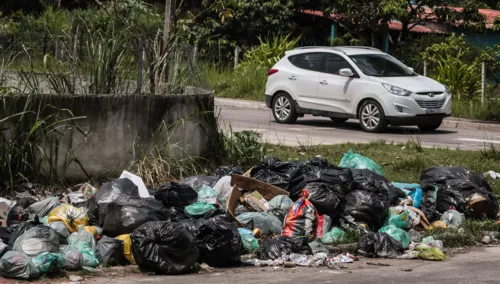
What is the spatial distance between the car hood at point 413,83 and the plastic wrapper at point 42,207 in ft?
38.5

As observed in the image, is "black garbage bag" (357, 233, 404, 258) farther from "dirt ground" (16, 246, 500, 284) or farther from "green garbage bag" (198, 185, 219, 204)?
"green garbage bag" (198, 185, 219, 204)

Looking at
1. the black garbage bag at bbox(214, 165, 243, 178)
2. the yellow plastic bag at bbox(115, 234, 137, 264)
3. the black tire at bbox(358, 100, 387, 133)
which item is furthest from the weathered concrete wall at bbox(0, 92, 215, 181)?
the black tire at bbox(358, 100, 387, 133)

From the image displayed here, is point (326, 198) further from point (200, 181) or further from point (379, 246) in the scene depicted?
point (200, 181)

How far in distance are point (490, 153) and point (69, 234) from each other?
801cm

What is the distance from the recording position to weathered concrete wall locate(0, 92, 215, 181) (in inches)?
456

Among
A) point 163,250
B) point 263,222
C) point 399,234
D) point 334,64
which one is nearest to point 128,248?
point 163,250

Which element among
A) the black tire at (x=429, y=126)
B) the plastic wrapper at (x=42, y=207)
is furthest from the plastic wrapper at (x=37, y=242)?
the black tire at (x=429, y=126)

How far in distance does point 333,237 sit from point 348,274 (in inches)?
52.6

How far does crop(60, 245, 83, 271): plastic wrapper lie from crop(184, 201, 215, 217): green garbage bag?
1651mm

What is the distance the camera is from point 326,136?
19297 millimetres

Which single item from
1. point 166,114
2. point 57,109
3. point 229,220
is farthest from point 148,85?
point 229,220

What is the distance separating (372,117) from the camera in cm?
2062

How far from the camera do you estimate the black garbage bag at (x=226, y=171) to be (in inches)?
464

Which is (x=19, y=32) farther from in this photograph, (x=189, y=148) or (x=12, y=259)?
(x=12, y=259)
